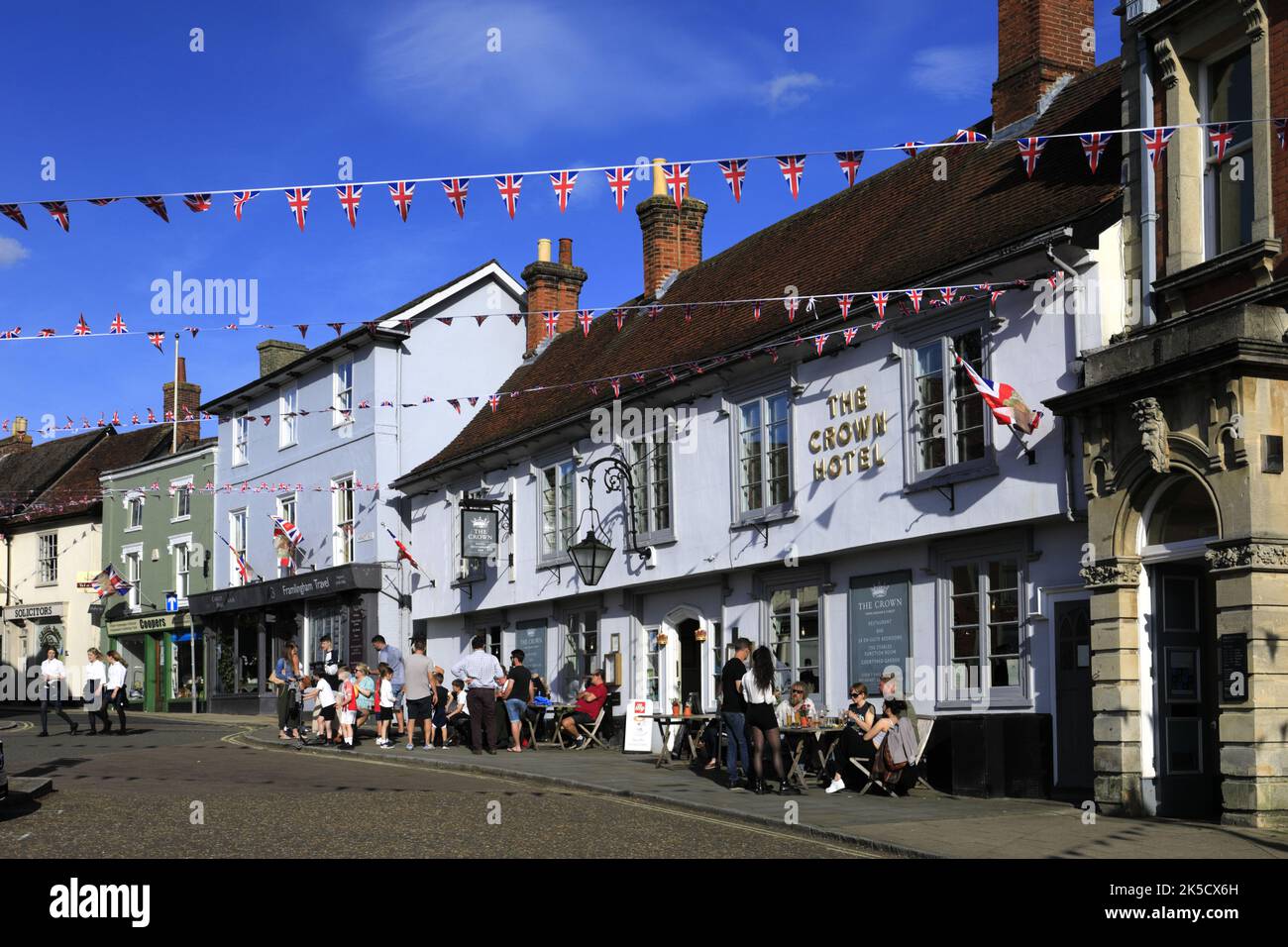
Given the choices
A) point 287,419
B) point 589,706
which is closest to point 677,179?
point 589,706

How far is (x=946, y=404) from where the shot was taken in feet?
58.2

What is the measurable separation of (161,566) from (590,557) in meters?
24.6

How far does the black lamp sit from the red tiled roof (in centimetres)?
259

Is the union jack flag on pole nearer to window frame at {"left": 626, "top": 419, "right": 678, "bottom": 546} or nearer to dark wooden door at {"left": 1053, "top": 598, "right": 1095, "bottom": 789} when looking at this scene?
dark wooden door at {"left": 1053, "top": 598, "right": 1095, "bottom": 789}

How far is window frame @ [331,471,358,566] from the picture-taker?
35.2 metres

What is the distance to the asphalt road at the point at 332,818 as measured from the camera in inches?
458

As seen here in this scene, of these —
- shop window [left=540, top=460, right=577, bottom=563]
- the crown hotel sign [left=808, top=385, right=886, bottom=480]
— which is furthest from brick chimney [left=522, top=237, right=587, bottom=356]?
the crown hotel sign [left=808, top=385, right=886, bottom=480]

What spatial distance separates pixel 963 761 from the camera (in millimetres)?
16484

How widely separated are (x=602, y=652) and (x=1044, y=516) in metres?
11.4

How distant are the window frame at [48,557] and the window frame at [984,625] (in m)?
39.8

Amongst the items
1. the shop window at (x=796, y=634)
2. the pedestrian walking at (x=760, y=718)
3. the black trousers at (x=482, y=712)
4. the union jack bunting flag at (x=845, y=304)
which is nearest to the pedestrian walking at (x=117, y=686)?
the black trousers at (x=482, y=712)
